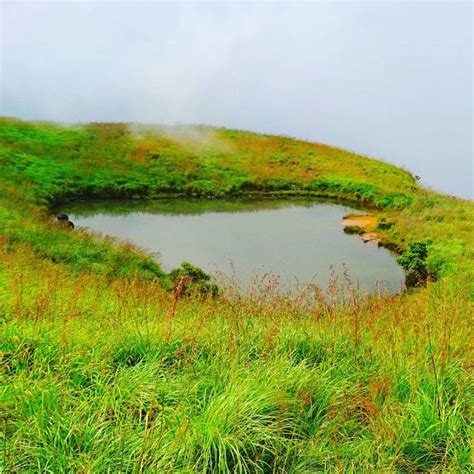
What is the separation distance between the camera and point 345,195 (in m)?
40.0

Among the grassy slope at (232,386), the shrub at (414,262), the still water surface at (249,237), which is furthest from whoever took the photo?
the still water surface at (249,237)

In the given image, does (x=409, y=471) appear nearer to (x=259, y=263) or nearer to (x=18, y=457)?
(x=18, y=457)

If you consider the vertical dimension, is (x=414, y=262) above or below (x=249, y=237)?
above

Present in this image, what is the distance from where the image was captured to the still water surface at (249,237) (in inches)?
811

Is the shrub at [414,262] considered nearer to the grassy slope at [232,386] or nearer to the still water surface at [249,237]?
the still water surface at [249,237]

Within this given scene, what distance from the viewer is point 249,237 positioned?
84.7 ft

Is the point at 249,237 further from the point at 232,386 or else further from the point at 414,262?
the point at 232,386

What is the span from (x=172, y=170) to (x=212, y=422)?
3660 cm

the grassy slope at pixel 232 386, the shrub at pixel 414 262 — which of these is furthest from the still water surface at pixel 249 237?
the grassy slope at pixel 232 386

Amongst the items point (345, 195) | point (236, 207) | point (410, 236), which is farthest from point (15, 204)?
point (345, 195)

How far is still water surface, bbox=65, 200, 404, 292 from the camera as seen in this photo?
67.6 feet

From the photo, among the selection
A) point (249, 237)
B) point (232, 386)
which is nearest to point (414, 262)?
point (249, 237)

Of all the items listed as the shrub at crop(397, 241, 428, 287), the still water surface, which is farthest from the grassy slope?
the shrub at crop(397, 241, 428, 287)

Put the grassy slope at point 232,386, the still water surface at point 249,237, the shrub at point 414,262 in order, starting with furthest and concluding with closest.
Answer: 1. the still water surface at point 249,237
2. the shrub at point 414,262
3. the grassy slope at point 232,386
